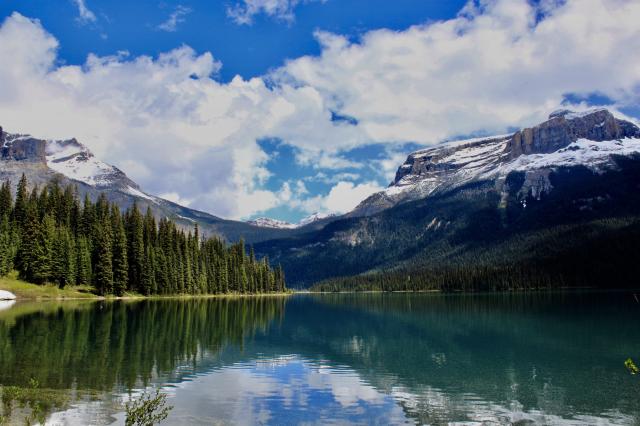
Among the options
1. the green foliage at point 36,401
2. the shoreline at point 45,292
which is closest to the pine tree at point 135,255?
the shoreline at point 45,292

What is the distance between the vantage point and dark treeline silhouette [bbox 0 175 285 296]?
110812 mm

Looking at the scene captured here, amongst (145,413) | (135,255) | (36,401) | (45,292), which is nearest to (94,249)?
(135,255)

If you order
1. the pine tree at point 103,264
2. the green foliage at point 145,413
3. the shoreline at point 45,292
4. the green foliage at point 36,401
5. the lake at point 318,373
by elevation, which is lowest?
the lake at point 318,373

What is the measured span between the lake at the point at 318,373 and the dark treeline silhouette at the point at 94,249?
49828 mm

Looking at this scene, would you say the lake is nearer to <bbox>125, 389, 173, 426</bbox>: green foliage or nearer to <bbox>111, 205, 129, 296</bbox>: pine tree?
<bbox>125, 389, 173, 426</bbox>: green foliage

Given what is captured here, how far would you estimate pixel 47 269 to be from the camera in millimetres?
110188

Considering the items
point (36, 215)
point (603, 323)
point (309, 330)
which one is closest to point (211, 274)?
point (36, 215)

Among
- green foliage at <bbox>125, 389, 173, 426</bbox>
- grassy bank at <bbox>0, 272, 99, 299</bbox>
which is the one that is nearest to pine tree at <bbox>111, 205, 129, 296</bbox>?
grassy bank at <bbox>0, 272, 99, 299</bbox>

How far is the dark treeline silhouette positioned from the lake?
4983cm

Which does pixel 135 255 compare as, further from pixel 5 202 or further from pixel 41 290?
pixel 5 202

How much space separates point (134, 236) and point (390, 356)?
107 metres

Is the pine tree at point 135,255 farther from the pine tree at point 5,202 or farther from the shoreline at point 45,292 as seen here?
the pine tree at point 5,202

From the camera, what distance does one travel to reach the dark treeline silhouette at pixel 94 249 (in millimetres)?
110812

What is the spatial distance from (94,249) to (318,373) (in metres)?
102
